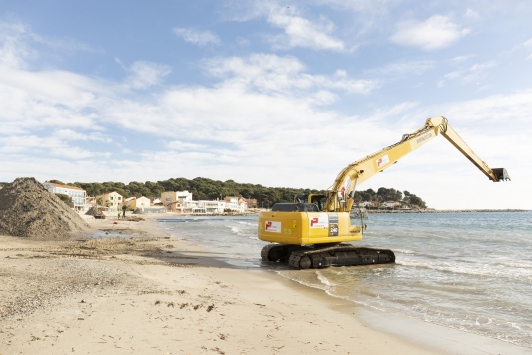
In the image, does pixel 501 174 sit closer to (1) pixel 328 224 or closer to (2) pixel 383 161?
(2) pixel 383 161

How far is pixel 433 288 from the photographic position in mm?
10328

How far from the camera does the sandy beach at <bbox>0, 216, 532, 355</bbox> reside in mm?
4676

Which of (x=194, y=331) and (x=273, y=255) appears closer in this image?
(x=194, y=331)

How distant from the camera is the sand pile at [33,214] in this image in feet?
70.3

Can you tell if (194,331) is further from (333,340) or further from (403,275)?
(403,275)

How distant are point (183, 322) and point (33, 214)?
22119mm

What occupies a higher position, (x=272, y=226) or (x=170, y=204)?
(x=272, y=226)

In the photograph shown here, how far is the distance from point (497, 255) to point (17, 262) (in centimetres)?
2101

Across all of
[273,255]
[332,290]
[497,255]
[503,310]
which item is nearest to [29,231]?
[273,255]

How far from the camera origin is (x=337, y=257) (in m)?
13.8

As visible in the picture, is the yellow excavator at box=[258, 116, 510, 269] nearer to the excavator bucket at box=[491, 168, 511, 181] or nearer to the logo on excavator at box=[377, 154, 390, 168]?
the logo on excavator at box=[377, 154, 390, 168]

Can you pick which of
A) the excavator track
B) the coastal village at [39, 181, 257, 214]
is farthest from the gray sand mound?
the excavator track

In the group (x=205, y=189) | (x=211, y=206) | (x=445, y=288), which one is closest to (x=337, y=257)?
(x=445, y=288)

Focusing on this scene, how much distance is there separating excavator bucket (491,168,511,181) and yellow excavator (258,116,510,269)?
→ 587 centimetres
